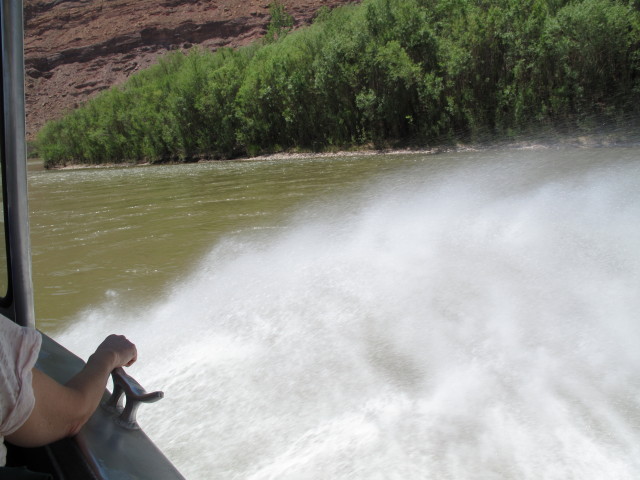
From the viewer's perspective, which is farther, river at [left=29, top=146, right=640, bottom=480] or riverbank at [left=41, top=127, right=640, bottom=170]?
riverbank at [left=41, top=127, right=640, bottom=170]

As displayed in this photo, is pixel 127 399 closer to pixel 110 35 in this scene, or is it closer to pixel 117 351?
pixel 117 351

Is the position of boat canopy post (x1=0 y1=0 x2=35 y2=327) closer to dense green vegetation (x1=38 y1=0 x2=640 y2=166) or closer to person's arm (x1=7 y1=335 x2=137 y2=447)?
person's arm (x1=7 y1=335 x2=137 y2=447)

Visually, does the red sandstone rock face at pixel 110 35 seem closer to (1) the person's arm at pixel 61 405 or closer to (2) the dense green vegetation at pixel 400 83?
(2) the dense green vegetation at pixel 400 83

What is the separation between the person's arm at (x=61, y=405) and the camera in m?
1.09

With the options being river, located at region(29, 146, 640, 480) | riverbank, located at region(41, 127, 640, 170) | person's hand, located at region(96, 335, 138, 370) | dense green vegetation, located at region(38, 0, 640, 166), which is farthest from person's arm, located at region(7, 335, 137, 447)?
dense green vegetation, located at region(38, 0, 640, 166)

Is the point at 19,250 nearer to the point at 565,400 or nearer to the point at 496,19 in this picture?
the point at 565,400

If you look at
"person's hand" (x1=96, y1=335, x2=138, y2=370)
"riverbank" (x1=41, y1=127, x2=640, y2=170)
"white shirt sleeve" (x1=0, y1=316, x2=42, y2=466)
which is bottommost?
"riverbank" (x1=41, y1=127, x2=640, y2=170)

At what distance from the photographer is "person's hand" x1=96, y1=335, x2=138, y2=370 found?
1338mm

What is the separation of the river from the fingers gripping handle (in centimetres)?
106

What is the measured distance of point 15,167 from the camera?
1.33m

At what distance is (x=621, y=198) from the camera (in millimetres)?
5223

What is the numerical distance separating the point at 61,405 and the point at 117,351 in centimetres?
23

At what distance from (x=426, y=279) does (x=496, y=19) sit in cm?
2146

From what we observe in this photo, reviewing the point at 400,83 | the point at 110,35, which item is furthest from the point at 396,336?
the point at 110,35
